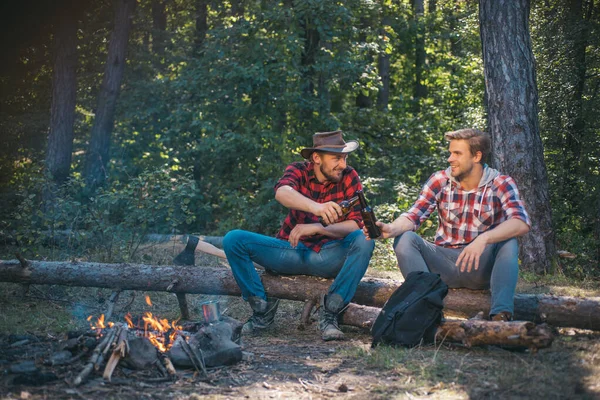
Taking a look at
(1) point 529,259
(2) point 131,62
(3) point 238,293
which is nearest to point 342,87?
(2) point 131,62

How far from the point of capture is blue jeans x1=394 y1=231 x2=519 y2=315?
16.3 ft

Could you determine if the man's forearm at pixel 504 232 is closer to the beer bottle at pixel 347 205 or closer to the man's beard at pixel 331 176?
the beer bottle at pixel 347 205

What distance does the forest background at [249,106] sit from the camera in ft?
37.2

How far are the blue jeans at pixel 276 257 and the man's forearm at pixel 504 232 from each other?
3.48 feet

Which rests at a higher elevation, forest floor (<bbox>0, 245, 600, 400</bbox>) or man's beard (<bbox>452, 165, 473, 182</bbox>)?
man's beard (<bbox>452, 165, 473, 182</bbox>)

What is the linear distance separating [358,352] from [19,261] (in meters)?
3.89

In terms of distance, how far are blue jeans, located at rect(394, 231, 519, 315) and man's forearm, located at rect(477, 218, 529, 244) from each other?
78 mm

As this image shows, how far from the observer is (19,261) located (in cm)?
677

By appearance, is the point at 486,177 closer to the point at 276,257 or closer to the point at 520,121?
the point at 276,257

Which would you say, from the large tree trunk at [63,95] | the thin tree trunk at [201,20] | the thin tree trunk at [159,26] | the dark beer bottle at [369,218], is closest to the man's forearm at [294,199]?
the dark beer bottle at [369,218]

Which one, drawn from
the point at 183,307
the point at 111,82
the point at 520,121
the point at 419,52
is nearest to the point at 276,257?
the point at 183,307

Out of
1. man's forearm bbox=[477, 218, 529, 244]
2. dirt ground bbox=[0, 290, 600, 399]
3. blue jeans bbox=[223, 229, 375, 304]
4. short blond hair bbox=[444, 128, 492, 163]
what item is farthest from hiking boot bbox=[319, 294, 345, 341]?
short blond hair bbox=[444, 128, 492, 163]

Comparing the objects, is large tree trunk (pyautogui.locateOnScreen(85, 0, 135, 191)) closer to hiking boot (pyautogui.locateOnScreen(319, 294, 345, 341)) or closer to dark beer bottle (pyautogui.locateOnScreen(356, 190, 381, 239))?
hiking boot (pyautogui.locateOnScreen(319, 294, 345, 341))

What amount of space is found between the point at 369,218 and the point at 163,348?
1.91 meters
